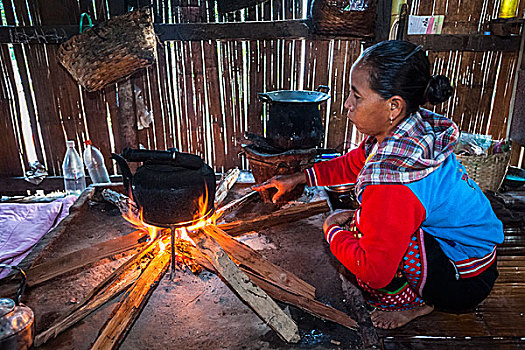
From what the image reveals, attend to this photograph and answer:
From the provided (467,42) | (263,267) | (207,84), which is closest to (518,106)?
(467,42)

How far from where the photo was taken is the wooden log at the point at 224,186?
2986 millimetres

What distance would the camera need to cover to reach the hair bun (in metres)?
1.55

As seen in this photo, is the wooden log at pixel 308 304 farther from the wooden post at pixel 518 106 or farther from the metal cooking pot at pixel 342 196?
the wooden post at pixel 518 106

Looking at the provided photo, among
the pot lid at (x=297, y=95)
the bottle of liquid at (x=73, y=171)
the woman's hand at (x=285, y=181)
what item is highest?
the pot lid at (x=297, y=95)

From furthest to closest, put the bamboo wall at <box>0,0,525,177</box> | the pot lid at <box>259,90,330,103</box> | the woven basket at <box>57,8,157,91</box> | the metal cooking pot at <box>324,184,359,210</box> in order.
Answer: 1. the bamboo wall at <box>0,0,525,177</box>
2. the woven basket at <box>57,8,157,91</box>
3. the metal cooking pot at <box>324,184,359,210</box>
4. the pot lid at <box>259,90,330,103</box>

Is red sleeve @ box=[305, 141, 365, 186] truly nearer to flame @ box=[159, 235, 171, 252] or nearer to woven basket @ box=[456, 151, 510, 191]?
flame @ box=[159, 235, 171, 252]

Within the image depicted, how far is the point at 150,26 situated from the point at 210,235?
2.37m

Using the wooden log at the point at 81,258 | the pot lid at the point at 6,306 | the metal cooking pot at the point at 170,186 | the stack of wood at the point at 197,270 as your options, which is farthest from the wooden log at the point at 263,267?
the pot lid at the point at 6,306

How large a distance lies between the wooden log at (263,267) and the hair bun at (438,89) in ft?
3.61

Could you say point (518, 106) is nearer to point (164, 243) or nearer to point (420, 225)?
point (420, 225)

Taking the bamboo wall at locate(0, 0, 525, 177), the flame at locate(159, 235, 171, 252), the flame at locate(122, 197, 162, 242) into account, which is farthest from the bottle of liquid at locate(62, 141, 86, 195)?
the flame at locate(159, 235, 171, 252)

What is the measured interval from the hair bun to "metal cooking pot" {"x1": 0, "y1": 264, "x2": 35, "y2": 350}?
1.90 meters

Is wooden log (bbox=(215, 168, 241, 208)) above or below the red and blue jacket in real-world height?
below

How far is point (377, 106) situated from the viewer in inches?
64.8
